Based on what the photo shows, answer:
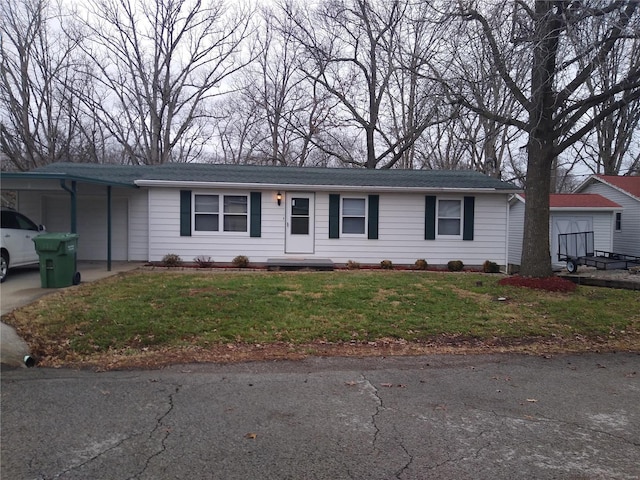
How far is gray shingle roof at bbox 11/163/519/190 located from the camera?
14133 millimetres

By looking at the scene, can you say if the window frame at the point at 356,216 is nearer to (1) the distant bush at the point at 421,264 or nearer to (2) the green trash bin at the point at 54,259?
(1) the distant bush at the point at 421,264

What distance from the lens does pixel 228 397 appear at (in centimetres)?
445

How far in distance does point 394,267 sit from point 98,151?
2388cm

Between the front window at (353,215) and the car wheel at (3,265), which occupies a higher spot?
the front window at (353,215)

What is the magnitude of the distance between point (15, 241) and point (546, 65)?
1252cm

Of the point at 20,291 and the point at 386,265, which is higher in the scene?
the point at 386,265

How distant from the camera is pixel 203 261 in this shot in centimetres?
1392

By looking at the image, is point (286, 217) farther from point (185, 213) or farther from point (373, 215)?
point (185, 213)

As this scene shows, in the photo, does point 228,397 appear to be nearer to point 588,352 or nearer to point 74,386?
point 74,386

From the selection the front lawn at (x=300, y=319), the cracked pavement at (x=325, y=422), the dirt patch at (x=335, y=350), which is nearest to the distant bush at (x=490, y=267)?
the front lawn at (x=300, y=319)

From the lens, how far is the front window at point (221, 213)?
14172 millimetres

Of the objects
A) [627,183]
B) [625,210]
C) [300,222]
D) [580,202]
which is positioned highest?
[627,183]

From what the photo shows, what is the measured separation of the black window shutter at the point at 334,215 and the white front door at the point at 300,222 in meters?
0.54

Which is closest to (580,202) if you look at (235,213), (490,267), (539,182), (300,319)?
(490,267)
